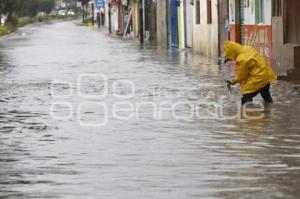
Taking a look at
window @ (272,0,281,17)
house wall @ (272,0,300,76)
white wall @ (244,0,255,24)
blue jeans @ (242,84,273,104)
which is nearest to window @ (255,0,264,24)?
white wall @ (244,0,255,24)

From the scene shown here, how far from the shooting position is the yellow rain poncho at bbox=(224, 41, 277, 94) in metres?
14.6

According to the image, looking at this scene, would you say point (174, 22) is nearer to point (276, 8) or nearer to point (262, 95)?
point (276, 8)

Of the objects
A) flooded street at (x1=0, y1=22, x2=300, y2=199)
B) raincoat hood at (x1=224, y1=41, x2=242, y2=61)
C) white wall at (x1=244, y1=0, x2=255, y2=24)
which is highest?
white wall at (x1=244, y1=0, x2=255, y2=24)

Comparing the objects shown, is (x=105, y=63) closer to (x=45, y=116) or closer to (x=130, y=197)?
(x=45, y=116)

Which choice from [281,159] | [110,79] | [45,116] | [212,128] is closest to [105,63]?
[110,79]

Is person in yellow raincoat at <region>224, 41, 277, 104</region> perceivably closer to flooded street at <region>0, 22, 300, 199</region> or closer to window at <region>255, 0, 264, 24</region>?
flooded street at <region>0, 22, 300, 199</region>

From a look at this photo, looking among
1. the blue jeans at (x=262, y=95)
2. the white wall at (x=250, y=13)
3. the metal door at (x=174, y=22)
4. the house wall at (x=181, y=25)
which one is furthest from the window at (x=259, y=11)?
the metal door at (x=174, y=22)

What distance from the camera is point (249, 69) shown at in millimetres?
14680

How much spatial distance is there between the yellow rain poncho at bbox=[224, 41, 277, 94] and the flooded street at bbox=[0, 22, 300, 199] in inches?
18.2

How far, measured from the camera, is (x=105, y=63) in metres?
28.7

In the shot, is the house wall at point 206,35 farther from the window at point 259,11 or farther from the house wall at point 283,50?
the house wall at point 283,50

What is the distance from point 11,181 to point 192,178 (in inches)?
74.0

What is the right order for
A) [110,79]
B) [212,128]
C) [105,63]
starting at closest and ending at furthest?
[212,128] → [110,79] → [105,63]

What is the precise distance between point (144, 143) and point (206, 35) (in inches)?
847
